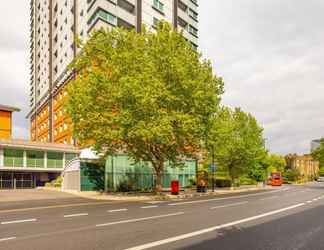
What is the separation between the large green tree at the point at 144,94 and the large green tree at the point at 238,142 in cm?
1346

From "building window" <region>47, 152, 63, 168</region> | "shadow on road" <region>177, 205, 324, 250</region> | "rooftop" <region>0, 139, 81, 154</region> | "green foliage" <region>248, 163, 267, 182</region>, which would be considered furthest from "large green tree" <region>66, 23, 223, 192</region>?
"green foliage" <region>248, 163, 267, 182</region>

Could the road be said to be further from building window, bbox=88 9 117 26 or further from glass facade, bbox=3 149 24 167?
building window, bbox=88 9 117 26

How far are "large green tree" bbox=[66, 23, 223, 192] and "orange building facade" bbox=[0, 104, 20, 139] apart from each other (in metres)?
27.1

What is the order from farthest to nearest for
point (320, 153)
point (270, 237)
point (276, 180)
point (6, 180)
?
point (320, 153) < point (276, 180) < point (6, 180) < point (270, 237)

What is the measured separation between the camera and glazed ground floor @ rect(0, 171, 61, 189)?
137ft

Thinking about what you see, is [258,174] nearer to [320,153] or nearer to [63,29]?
[63,29]

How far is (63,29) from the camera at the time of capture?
63.6 meters

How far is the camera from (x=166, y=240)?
8.84 metres

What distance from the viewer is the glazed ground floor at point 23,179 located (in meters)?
41.6

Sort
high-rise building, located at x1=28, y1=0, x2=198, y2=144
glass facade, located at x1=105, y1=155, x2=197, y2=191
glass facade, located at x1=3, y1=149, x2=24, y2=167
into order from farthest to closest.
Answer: high-rise building, located at x1=28, y1=0, x2=198, y2=144, glass facade, located at x1=3, y1=149, x2=24, y2=167, glass facade, located at x1=105, y1=155, x2=197, y2=191

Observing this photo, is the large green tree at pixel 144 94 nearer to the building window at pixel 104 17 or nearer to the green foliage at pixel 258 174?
the building window at pixel 104 17

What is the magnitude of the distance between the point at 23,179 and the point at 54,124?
23.9 metres

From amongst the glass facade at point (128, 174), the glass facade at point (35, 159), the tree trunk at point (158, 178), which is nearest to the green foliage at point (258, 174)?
the glass facade at point (128, 174)

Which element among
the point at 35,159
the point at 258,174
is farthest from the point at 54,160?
the point at 258,174
